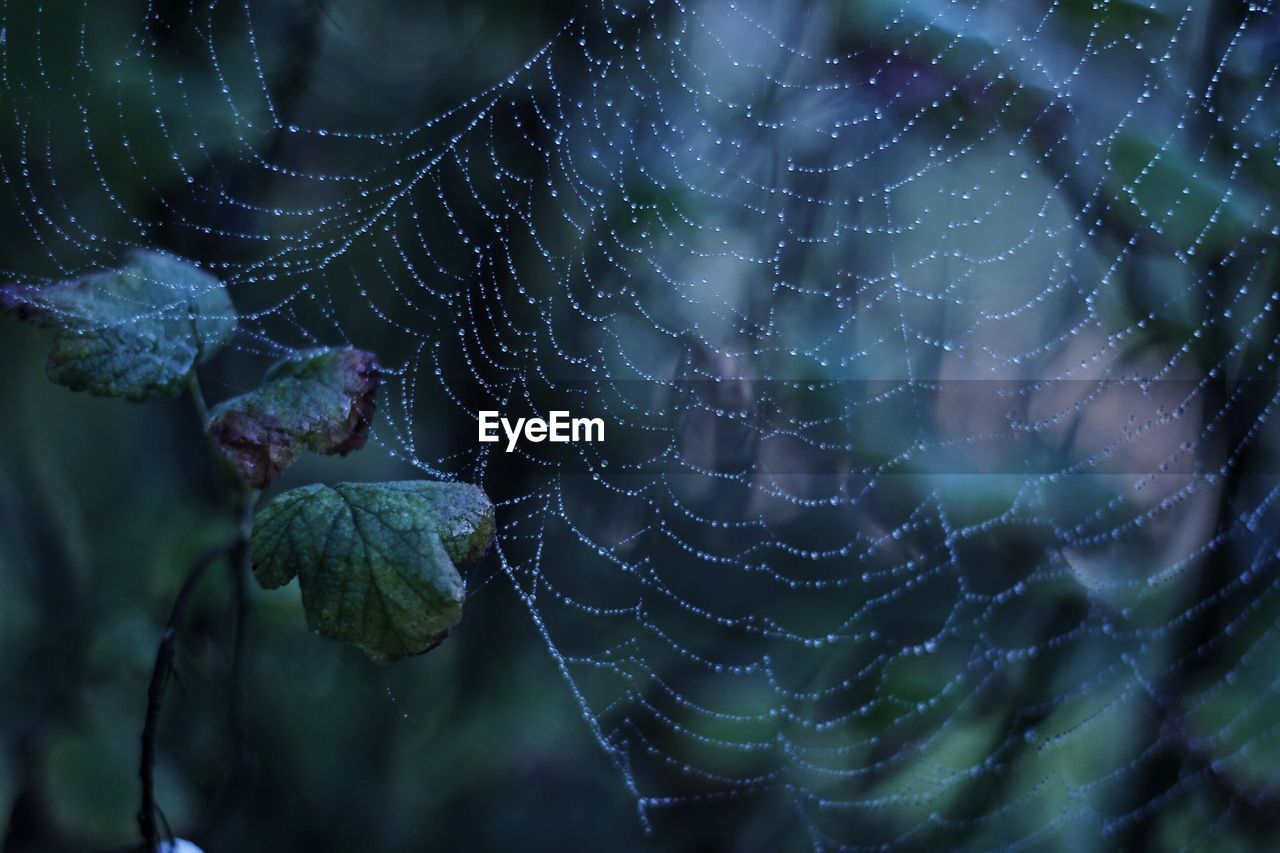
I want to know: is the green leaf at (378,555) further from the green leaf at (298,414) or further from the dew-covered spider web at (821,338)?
the dew-covered spider web at (821,338)

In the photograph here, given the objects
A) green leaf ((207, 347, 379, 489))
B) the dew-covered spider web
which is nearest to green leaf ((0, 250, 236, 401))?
green leaf ((207, 347, 379, 489))

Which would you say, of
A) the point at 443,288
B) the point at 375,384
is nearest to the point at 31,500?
the point at 443,288

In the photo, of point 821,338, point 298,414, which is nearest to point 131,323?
point 298,414

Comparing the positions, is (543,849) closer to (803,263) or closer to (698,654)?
(698,654)

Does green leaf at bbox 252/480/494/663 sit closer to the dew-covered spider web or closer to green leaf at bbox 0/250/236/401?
green leaf at bbox 0/250/236/401

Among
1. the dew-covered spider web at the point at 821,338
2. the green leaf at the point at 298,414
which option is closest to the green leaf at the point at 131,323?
the green leaf at the point at 298,414

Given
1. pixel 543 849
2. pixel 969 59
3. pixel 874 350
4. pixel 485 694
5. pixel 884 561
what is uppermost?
pixel 969 59

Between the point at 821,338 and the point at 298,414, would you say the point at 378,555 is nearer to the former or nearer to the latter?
the point at 298,414
